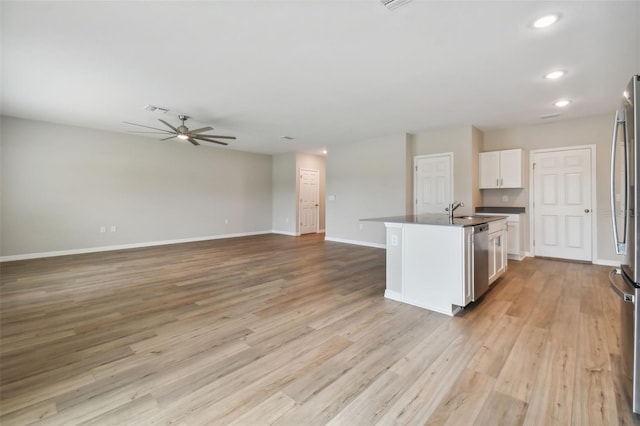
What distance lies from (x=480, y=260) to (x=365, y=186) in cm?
412

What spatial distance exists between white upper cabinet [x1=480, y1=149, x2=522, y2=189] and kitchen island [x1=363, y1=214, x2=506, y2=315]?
285cm

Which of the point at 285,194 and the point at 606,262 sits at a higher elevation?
the point at 285,194

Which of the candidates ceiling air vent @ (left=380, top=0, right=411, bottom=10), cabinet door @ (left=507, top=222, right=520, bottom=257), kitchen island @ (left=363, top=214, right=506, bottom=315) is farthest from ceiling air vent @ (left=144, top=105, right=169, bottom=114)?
cabinet door @ (left=507, top=222, right=520, bottom=257)

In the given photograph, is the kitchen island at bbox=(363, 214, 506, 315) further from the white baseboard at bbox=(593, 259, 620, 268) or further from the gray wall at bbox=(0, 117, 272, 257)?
the gray wall at bbox=(0, 117, 272, 257)

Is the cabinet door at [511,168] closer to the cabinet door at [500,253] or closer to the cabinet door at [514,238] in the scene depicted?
the cabinet door at [514,238]

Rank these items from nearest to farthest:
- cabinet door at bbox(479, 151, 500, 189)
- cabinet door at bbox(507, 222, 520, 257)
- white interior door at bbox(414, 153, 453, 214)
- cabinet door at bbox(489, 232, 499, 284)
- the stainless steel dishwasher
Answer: the stainless steel dishwasher
cabinet door at bbox(489, 232, 499, 284)
cabinet door at bbox(507, 222, 520, 257)
cabinet door at bbox(479, 151, 500, 189)
white interior door at bbox(414, 153, 453, 214)

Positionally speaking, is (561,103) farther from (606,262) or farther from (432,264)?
(432,264)

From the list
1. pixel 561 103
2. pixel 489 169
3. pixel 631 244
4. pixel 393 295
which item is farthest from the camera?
pixel 489 169

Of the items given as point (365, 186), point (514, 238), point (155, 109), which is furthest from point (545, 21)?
point (155, 109)

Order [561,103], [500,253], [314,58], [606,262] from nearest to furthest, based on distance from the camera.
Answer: [314,58] < [500,253] < [561,103] < [606,262]

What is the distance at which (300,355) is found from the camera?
2102mm

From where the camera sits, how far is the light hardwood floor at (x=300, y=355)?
1.55 metres

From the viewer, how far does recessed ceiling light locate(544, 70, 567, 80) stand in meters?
3.26

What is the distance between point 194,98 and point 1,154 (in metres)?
4.05
